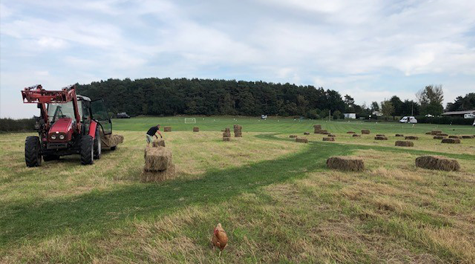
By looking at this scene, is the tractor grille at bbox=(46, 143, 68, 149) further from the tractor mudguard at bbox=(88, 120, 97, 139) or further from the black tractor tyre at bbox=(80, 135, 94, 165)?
the tractor mudguard at bbox=(88, 120, 97, 139)

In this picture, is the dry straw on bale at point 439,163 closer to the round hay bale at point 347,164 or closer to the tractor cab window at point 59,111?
the round hay bale at point 347,164

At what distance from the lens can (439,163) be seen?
10258 mm

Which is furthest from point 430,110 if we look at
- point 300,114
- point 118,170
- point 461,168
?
point 118,170

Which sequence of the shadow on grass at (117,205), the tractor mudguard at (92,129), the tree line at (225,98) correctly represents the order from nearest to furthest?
1. the shadow on grass at (117,205)
2. the tractor mudguard at (92,129)
3. the tree line at (225,98)

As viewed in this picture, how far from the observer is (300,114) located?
4811 inches

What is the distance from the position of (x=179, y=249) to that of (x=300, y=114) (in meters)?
121

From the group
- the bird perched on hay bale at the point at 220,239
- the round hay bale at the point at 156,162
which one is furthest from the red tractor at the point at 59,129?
the bird perched on hay bale at the point at 220,239

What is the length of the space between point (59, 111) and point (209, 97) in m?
113

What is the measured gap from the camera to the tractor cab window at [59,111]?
40.0 ft

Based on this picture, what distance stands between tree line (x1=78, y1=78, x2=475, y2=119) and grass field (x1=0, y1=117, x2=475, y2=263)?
103m

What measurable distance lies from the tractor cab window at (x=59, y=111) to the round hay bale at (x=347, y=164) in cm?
1046

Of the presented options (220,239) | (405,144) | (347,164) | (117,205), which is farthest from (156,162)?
(405,144)

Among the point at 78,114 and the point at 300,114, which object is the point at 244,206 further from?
the point at 300,114

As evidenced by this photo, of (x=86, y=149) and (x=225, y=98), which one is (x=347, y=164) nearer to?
(x=86, y=149)
